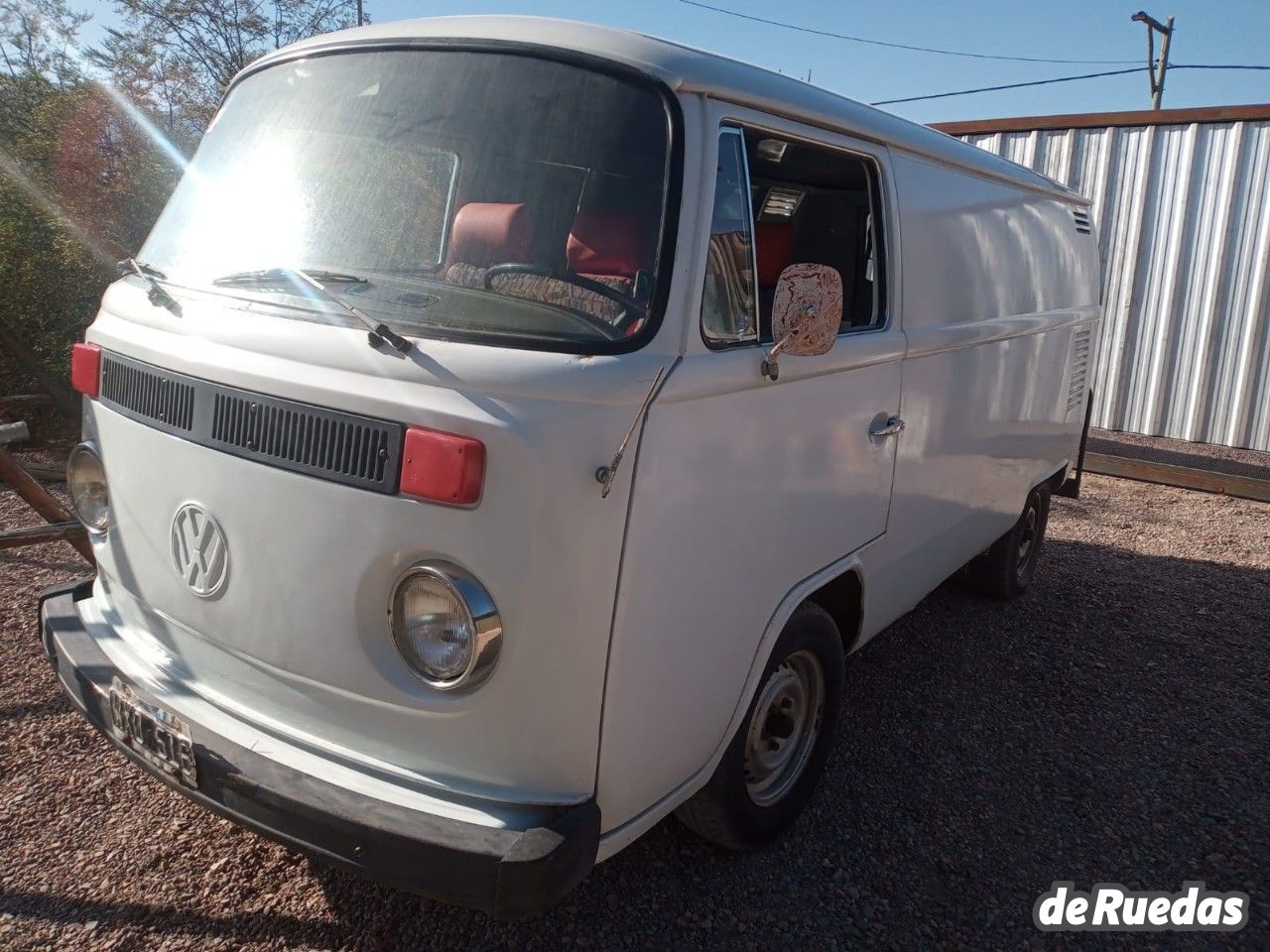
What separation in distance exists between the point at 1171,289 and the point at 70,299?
9.78 meters

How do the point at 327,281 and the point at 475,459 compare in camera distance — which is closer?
the point at 475,459

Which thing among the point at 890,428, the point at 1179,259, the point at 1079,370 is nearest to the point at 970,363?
the point at 890,428

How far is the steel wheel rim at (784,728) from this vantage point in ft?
9.37

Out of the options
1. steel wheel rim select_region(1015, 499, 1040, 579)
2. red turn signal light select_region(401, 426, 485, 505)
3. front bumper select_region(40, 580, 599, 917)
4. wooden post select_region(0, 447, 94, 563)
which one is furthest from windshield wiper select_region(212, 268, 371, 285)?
steel wheel rim select_region(1015, 499, 1040, 579)

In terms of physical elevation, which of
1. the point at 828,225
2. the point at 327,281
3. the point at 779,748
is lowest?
the point at 779,748

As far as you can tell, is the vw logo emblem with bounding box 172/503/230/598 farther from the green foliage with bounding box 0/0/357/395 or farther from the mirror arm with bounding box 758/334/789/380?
the green foliage with bounding box 0/0/357/395

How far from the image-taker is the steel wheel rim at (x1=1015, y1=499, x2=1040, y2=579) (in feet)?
17.7

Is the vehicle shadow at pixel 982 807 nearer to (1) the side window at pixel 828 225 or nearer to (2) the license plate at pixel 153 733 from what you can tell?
(2) the license plate at pixel 153 733

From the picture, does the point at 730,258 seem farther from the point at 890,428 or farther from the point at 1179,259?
the point at 1179,259

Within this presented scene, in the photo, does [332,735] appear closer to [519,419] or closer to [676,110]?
[519,419]

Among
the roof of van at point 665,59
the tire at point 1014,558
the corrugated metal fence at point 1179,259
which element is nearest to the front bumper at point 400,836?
the roof of van at point 665,59

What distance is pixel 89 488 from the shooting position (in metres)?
2.78

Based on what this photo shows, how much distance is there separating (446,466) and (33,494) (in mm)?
A: 2507

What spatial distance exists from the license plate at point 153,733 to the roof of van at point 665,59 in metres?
1.80
